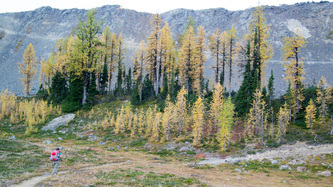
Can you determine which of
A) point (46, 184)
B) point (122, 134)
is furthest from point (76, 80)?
point (46, 184)

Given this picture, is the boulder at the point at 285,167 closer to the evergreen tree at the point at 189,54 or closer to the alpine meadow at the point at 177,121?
the alpine meadow at the point at 177,121

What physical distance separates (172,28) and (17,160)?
119827mm

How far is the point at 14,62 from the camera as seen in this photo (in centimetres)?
8825

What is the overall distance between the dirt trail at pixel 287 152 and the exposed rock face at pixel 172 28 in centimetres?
4628

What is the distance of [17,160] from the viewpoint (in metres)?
12.7

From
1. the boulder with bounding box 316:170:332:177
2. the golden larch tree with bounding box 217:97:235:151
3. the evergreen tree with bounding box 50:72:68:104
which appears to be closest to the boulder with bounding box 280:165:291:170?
the boulder with bounding box 316:170:332:177

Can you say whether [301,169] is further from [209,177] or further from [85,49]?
[85,49]

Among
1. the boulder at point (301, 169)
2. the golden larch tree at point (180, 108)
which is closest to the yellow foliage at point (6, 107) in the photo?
the golden larch tree at point (180, 108)

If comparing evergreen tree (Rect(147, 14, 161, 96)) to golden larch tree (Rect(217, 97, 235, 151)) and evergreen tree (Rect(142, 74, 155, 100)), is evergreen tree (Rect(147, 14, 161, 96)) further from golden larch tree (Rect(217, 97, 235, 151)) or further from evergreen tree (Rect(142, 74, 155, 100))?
golden larch tree (Rect(217, 97, 235, 151))

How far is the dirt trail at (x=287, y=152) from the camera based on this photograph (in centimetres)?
1972

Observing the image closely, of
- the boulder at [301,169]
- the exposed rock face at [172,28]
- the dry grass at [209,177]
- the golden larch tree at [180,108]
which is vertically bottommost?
the boulder at [301,169]

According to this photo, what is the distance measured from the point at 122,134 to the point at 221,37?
89.2ft

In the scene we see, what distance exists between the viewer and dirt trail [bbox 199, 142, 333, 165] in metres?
19.7

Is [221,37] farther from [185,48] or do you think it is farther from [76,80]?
[76,80]
